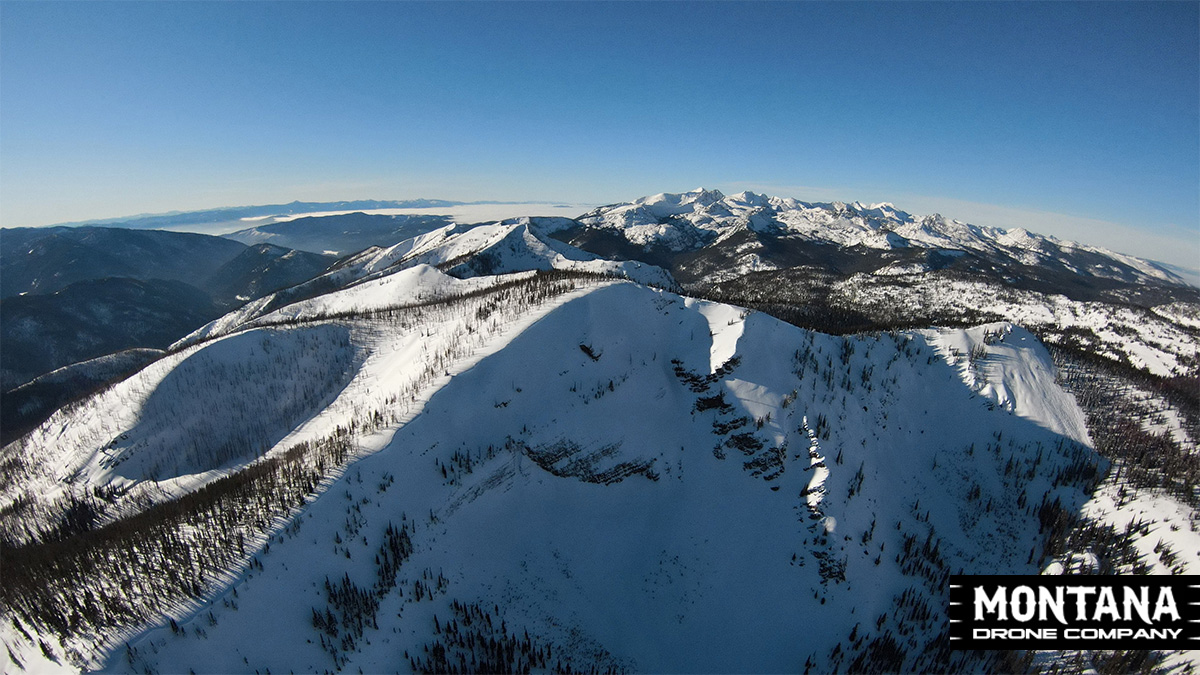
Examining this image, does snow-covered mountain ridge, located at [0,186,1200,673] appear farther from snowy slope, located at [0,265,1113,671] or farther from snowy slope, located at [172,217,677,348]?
snowy slope, located at [172,217,677,348]

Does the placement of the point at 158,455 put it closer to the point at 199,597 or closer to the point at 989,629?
the point at 199,597

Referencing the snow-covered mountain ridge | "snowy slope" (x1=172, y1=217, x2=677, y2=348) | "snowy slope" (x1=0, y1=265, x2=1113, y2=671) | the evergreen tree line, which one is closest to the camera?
the evergreen tree line

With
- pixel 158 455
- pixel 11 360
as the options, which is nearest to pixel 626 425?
pixel 158 455

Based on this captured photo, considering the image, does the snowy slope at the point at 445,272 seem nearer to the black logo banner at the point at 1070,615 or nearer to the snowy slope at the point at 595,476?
the snowy slope at the point at 595,476

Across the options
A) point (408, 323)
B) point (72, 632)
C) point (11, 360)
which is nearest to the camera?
point (72, 632)

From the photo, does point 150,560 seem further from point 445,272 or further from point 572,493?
point 445,272

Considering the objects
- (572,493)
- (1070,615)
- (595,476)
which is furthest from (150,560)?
(1070,615)

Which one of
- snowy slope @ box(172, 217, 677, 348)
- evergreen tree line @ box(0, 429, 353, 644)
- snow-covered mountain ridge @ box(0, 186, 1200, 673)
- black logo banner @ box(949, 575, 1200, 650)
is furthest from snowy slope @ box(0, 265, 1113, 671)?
snowy slope @ box(172, 217, 677, 348)

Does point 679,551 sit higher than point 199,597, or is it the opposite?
point 199,597
